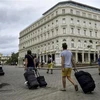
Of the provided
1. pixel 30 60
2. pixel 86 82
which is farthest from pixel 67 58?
pixel 30 60

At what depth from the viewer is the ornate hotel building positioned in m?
65.1

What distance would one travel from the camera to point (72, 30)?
6619cm

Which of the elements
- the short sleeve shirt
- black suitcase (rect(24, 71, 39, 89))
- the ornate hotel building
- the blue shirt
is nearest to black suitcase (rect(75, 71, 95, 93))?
the blue shirt

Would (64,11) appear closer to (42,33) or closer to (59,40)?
(59,40)

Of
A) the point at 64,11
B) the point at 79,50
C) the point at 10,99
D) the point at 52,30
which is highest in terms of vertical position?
the point at 64,11

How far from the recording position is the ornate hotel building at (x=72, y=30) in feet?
214

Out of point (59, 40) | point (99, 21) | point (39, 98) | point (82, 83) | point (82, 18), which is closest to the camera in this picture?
point (39, 98)

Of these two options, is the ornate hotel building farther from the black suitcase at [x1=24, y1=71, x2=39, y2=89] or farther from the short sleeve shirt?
the black suitcase at [x1=24, y1=71, x2=39, y2=89]

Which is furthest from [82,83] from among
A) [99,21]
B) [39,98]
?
[99,21]

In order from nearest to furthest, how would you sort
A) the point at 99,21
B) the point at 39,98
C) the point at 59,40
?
the point at 39,98
the point at 59,40
the point at 99,21

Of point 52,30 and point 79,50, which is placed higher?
point 52,30

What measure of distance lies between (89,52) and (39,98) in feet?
208

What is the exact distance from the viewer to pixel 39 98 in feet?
19.8

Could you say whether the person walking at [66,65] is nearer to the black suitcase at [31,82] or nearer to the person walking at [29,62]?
the black suitcase at [31,82]
